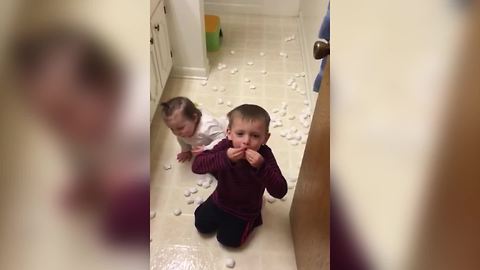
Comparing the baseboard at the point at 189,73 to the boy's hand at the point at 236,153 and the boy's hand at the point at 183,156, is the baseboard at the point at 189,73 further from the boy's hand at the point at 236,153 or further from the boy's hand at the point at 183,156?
the boy's hand at the point at 236,153

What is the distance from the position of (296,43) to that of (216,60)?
0.57 meters

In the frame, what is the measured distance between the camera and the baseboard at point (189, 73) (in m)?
1.85

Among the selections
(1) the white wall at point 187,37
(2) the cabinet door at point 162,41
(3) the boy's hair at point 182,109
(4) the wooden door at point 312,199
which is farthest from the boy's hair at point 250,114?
(1) the white wall at point 187,37

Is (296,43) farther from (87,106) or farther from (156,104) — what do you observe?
(87,106)

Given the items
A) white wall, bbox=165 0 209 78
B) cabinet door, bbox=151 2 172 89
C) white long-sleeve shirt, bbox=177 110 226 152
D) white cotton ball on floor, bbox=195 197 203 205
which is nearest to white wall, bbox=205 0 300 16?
white wall, bbox=165 0 209 78

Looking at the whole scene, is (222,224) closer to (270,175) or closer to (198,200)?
(198,200)

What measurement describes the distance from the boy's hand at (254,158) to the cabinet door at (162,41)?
77 centimetres

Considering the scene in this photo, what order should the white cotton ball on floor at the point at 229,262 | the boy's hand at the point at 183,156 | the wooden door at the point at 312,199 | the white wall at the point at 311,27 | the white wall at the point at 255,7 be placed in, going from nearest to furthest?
1. the wooden door at the point at 312,199
2. the white cotton ball on floor at the point at 229,262
3. the boy's hand at the point at 183,156
4. the white wall at the point at 311,27
5. the white wall at the point at 255,7

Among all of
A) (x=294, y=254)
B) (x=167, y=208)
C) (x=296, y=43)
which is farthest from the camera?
(x=296, y=43)

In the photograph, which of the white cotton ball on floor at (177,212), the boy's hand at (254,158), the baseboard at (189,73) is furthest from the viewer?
the baseboard at (189,73)

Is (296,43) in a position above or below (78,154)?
below

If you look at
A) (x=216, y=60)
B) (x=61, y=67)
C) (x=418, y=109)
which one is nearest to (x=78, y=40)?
(x=61, y=67)

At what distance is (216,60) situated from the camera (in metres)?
2.05

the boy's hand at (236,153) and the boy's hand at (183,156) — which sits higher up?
the boy's hand at (236,153)
